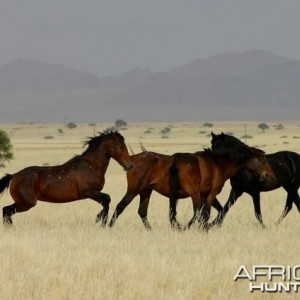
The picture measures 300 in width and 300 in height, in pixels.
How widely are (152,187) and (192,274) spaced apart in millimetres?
4627

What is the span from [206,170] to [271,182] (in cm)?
195

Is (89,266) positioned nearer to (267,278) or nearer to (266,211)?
(267,278)

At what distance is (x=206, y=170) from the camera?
13.4m

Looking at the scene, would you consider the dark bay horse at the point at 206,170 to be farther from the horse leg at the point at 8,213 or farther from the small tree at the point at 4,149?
the small tree at the point at 4,149

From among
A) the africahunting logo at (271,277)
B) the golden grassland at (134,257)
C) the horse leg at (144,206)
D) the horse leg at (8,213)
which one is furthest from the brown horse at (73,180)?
the africahunting logo at (271,277)

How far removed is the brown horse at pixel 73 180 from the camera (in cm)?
1347

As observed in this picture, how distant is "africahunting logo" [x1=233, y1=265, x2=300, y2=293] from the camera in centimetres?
877

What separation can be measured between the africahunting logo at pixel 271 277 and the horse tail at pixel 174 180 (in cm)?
370

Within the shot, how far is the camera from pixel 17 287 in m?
8.58

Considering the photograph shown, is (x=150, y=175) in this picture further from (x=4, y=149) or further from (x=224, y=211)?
(x=4, y=149)

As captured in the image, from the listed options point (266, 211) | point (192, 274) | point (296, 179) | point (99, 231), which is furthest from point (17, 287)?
point (266, 211)

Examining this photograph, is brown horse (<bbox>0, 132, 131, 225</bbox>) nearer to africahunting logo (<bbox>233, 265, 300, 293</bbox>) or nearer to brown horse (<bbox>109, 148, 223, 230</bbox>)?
brown horse (<bbox>109, 148, 223, 230</bbox>)

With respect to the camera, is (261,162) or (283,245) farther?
(261,162)

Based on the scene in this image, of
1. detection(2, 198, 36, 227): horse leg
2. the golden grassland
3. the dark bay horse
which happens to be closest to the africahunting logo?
the golden grassland
